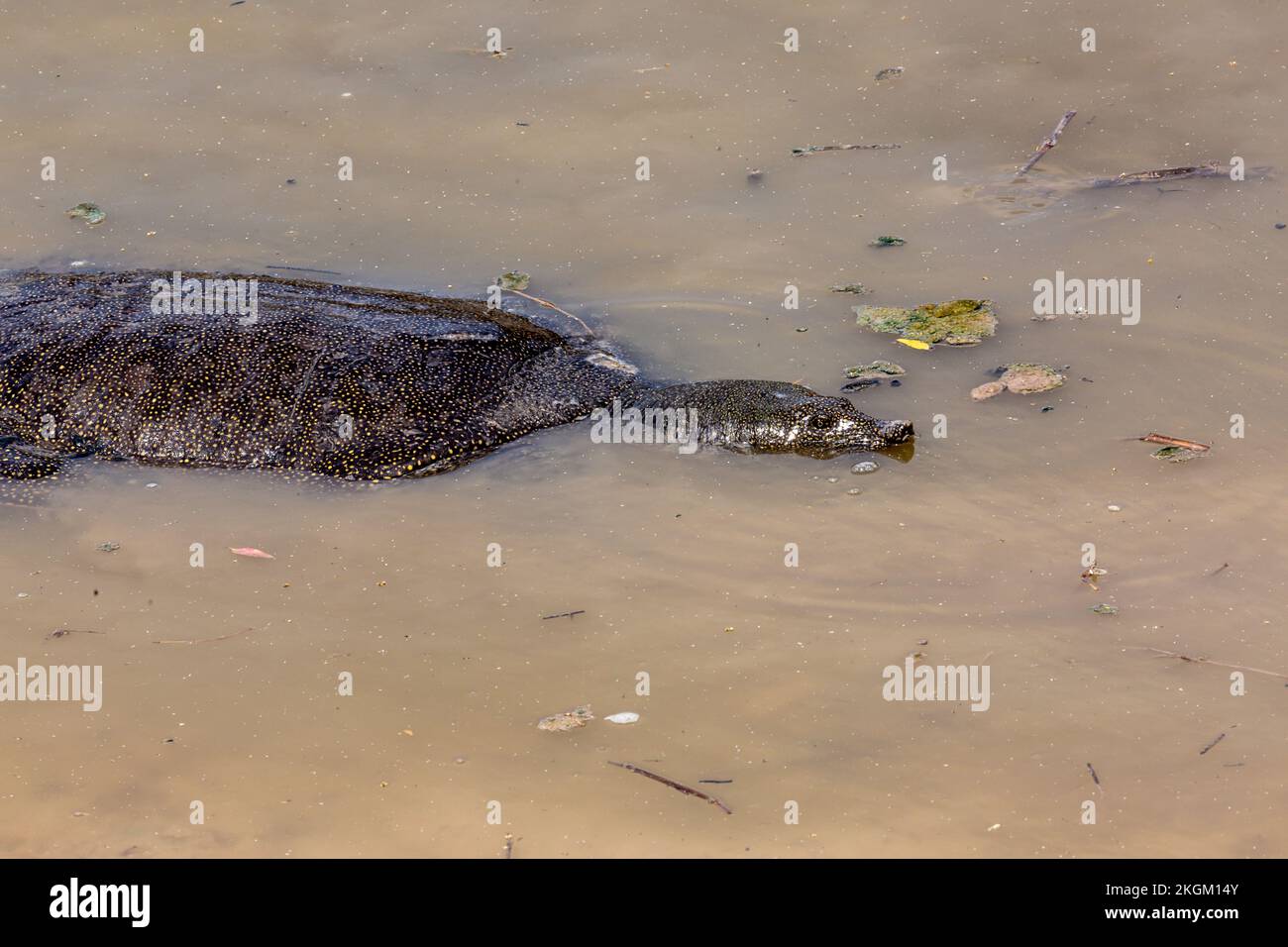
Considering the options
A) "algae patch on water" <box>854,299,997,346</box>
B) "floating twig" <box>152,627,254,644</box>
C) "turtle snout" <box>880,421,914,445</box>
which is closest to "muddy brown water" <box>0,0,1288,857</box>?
"floating twig" <box>152,627,254,644</box>

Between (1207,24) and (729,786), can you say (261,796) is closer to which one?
(729,786)

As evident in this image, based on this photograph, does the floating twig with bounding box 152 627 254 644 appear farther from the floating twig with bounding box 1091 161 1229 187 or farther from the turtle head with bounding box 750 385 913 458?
the floating twig with bounding box 1091 161 1229 187

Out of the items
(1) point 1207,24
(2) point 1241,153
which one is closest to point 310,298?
(2) point 1241,153

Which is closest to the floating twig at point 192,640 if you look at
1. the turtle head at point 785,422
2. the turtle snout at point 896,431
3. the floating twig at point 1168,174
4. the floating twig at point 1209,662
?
the turtle head at point 785,422

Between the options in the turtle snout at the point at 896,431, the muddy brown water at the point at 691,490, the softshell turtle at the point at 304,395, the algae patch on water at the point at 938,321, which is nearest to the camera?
the muddy brown water at the point at 691,490

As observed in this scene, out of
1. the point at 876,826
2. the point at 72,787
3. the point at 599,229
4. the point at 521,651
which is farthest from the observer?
the point at 599,229

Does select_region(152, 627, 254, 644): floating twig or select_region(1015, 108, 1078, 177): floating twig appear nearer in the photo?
select_region(152, 627, 254, 644): floating twig

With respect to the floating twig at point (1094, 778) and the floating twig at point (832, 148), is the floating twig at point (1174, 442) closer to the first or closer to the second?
the floating twig at point (1094, 778)
